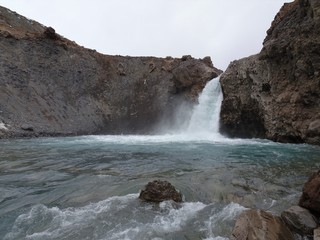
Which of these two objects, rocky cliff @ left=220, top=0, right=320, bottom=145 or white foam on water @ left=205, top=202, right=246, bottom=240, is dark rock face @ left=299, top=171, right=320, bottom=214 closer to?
white foam on water @ left=205, top=202, right=246, bottom=240

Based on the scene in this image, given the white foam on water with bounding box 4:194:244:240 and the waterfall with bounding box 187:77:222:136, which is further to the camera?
the waterfall with bounding box 187:77:222:136

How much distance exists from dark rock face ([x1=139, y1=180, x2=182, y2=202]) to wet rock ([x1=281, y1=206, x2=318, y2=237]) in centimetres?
318

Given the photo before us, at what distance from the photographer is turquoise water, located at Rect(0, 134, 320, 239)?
7.90 metres

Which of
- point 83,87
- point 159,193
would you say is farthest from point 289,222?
point 83,87

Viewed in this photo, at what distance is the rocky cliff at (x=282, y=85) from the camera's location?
22.8m

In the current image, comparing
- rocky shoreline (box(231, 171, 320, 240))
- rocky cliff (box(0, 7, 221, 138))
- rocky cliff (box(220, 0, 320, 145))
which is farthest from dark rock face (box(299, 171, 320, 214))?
rocky cliff (box(0, 7, 221, 138))

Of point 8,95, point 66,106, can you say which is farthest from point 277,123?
point 8,95

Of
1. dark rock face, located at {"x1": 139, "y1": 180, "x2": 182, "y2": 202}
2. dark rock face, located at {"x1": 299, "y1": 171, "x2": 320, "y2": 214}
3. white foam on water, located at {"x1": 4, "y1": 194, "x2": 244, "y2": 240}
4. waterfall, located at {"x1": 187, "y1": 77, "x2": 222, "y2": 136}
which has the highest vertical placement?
waterfall, located at {"x1": 187, "y1": 77, "x2": 222, "y2": 136}

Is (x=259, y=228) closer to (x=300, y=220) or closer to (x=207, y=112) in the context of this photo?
(x=300, y=220)

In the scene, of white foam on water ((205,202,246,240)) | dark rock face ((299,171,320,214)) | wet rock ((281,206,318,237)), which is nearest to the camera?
wet rock ((281,206,318,237))

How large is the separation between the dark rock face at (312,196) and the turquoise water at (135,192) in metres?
1.10

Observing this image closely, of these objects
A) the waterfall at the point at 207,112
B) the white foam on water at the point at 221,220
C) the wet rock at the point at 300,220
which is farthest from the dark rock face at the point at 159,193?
the waterfall at the point at 207,112

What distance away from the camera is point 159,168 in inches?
570

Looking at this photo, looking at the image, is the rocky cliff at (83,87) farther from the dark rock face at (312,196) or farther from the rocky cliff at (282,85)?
the dark rock face at (312,196)
